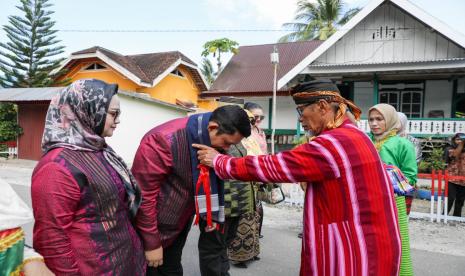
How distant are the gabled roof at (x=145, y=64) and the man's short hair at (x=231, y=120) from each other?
15.1m

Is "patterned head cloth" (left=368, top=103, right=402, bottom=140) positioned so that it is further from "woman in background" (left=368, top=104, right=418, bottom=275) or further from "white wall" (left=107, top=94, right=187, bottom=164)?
"white wall" (left=107, top=94, right=187, bottom=164)

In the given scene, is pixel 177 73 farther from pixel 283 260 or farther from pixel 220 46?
pixel 283 260

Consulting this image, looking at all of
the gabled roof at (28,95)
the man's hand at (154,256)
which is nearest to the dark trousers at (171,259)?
the man's hand at (154,256)

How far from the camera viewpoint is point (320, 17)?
25.4 m

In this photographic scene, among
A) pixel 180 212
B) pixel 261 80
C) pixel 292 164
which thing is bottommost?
pixel 180 212

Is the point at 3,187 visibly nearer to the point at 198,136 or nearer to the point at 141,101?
the point at 198,136

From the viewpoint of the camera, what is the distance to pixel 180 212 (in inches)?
90.7

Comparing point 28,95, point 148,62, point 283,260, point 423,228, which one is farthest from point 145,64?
point 283,260

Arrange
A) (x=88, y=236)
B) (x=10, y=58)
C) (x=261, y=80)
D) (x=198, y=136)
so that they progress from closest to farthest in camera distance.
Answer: (x=88, y=236), (x=198, y=136), (x=261, y=80), (x=10, y=58)

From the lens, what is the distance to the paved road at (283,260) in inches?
159

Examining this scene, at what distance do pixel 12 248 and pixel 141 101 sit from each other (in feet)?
44.0

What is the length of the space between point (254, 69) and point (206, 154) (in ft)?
53.1

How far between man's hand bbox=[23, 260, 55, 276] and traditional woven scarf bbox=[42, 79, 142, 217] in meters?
0.52

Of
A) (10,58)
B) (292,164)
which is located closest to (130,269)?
(292,164)
